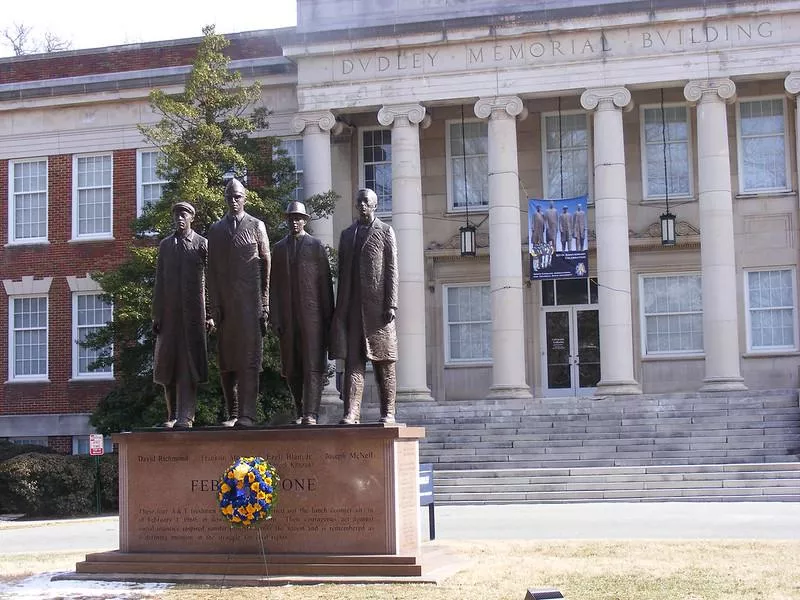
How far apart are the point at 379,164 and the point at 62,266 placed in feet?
32.1

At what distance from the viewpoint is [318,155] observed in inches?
1250

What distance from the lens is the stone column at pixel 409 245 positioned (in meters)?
30.6

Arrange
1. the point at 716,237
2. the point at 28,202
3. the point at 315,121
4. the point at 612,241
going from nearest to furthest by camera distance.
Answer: the point at 716,237 → the point at 612,241 → the point at 315,121 → the point at 28,202

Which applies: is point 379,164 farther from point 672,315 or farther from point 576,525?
point 576,525

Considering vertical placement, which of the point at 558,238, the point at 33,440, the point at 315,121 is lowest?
the point at 33,440

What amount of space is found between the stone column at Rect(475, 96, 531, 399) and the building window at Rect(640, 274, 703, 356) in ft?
13.4

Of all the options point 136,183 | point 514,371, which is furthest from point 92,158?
point 514,371

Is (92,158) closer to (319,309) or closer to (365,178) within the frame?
(365,178)

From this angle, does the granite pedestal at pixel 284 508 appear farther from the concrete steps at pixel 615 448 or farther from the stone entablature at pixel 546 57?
the stone entablature at pixel 546 57

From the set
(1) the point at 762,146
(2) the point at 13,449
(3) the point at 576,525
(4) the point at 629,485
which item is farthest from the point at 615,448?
(2) the point at 13,449

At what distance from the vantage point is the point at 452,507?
22969 millimetres

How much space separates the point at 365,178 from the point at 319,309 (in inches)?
819

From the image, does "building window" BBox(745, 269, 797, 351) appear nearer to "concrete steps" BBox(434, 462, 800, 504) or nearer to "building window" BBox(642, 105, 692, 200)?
"building window" BBox(642, 105, 692, 200)

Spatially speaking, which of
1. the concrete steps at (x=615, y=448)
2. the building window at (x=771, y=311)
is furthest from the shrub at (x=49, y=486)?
the building window at (x=771, y=311)
